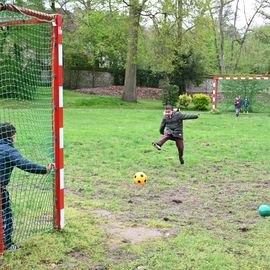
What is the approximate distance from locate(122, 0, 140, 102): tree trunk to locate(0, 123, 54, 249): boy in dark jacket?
2399 centimetres

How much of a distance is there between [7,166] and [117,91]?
3401 centimetres

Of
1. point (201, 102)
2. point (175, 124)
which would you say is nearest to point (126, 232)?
point (175, 124)

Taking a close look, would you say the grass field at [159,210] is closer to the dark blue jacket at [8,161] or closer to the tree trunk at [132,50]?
the dark blue jacket at [8,161]

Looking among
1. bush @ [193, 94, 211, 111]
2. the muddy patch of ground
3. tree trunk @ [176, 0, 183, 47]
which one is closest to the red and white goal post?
bush @ [193, 94, 211, 111]

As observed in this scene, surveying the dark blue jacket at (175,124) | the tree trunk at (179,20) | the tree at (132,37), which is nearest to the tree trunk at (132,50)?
the tree at (132,37)

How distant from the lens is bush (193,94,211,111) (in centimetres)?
2831

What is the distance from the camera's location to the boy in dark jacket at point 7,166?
4.71 meters

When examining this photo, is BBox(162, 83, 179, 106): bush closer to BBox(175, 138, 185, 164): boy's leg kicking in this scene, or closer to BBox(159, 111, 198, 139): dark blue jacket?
BBox(159, 111, 198, 139): dark blue jacket

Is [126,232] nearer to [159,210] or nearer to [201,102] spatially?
[159,210]

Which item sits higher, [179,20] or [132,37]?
[179,20]

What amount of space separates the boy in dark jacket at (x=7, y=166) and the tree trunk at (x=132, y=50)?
24.0 meters

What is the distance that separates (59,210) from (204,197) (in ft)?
A: 8.87

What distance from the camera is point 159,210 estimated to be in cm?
645

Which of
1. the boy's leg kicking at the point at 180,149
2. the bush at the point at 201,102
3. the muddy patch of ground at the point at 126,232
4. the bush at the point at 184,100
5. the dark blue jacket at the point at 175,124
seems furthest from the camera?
the bush at the point at 184,100
